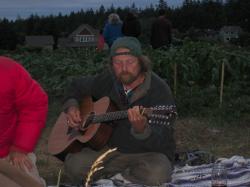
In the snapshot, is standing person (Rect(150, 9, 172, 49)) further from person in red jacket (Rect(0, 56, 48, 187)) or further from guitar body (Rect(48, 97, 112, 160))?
person in red jacket (Rect(0, 56, 48, 187))

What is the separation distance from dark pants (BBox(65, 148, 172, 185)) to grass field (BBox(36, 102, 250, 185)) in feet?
2.47

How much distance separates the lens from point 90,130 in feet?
14.7

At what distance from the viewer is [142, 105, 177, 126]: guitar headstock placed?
12.9ft

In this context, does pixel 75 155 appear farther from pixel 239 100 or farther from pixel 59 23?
→ pixel 59 23

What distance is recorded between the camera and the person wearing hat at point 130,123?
4.24 m

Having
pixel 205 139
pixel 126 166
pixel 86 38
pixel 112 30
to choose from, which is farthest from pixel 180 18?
pixel 126 166

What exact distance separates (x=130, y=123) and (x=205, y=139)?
2.55 meters

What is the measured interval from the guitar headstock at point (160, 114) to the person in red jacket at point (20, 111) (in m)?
0.77

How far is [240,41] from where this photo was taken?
53.5 ft

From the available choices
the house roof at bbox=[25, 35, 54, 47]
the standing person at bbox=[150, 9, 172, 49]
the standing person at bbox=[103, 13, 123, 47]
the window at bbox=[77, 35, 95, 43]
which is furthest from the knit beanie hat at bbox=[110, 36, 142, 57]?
the house roof at bbox=[25, 35, 54, 47]

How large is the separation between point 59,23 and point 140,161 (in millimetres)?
21215

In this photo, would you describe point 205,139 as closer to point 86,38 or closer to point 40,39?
point 86,38

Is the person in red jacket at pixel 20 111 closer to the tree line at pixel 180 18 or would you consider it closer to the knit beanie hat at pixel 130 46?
the knit beanie hat at pixel 130 46

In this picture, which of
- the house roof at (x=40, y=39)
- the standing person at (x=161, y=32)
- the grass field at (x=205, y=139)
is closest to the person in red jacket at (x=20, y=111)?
the grass field at (x=205, y=139)
